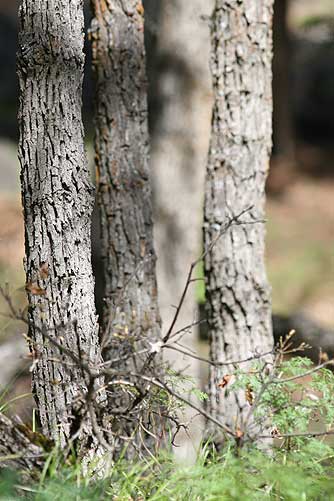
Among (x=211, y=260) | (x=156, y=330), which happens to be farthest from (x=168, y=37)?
(x=156, y=330)

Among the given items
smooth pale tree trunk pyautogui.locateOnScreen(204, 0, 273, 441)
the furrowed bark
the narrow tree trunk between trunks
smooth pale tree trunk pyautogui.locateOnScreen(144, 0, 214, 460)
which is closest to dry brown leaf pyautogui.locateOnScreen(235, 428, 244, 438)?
the furrowed bark

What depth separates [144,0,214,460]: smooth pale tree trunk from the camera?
820cm

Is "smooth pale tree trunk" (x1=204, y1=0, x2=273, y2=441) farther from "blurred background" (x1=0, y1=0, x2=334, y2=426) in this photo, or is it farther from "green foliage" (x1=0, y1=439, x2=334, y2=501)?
"green foliage" (x1=0, y1=439, x2=334, y2=501)

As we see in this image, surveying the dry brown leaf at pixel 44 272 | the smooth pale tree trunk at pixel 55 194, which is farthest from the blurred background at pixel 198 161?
the dry brown leaf at pixel 44 272

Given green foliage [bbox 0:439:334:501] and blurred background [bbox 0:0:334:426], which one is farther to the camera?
blurred background [bbox 0:0:334:426]

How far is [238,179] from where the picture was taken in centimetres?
593

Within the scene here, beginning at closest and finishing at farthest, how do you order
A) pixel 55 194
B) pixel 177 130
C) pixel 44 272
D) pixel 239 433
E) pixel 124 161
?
pixel 239 433, pixel 44 272, pixel 55 194, pixel 124 161, pixel 177 130

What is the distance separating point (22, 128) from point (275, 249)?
35.7ft

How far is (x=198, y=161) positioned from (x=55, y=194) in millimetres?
4385

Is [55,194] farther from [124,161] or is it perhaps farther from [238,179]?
[238,179]

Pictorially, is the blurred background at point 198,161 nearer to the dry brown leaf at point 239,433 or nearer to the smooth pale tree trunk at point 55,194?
the smooth pale tree trunk at point 55,194

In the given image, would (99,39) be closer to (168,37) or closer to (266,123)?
(266,123)

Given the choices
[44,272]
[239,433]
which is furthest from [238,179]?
[239,433]

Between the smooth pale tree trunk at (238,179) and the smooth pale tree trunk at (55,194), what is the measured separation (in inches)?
75.8
